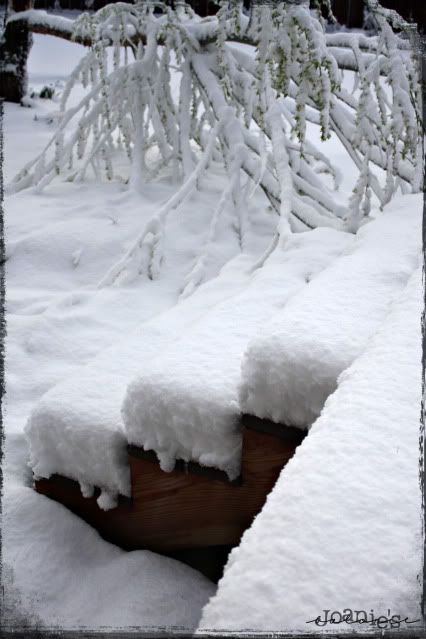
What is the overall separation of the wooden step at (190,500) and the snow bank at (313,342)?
0.18ft

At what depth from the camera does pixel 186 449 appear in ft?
4.00

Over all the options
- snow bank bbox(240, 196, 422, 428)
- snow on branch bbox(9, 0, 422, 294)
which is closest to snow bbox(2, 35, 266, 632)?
snow on branch bbox(9, 0, 422, 294)

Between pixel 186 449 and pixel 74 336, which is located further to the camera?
pixel 74 336

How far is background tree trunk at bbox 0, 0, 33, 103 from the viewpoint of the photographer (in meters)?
5.91

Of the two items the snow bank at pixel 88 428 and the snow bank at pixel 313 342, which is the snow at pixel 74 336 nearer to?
the snow bank at pixel 88 428

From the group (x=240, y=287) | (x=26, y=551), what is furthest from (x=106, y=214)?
(x=26, y=551)

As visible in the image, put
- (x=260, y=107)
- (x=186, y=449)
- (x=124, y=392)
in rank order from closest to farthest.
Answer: (x=186, y=449) < (x=124, y=392) < (x=260, y=107)

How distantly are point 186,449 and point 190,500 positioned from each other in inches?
5.8

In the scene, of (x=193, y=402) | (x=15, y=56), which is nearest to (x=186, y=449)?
(x=193, y=402)

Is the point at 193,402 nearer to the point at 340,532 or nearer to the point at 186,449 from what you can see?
the point at 186,449

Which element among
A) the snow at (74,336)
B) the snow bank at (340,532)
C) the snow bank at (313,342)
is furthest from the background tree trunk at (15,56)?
the snow bank at (340,532)

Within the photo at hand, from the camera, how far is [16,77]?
680 cm

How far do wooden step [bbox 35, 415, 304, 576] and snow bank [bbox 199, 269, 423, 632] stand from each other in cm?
30

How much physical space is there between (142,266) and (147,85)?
181cm
